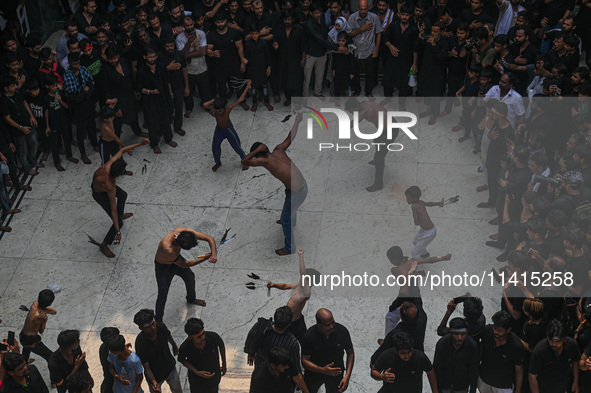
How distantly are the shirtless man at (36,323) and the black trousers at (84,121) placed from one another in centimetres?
397

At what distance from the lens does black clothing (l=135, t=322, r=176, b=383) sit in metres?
8.02

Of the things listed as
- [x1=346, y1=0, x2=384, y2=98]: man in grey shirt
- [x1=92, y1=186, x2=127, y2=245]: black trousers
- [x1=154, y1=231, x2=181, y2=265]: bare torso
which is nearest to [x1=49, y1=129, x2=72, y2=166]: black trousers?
[x1=92, y1=186, x2=127, y2=245]: black trousers

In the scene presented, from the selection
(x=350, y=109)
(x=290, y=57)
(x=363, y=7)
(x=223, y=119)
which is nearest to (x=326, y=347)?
(x=350, y=109)

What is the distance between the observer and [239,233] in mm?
11133

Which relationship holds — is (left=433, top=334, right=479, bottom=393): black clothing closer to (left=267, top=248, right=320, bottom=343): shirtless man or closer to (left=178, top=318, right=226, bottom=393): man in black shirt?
(left=267, top=248, right=320, bottom=343): shirtless man

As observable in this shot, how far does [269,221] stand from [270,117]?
2.51 meters

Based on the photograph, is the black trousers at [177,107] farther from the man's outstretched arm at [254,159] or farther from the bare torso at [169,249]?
the bare torso at [169,249]

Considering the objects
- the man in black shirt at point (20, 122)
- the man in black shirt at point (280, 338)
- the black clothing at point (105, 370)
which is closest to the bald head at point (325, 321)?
the man in black shirt at point (280, 338)

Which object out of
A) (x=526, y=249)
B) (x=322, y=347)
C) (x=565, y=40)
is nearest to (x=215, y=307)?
(x=322, y=347)

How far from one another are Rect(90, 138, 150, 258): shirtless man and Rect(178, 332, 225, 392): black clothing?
312 cm

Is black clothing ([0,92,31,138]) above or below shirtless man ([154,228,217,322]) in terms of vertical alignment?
above

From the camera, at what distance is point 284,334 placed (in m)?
7.98

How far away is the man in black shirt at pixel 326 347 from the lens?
780 cm

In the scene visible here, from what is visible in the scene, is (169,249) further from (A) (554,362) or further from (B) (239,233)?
(A) (554,362)
